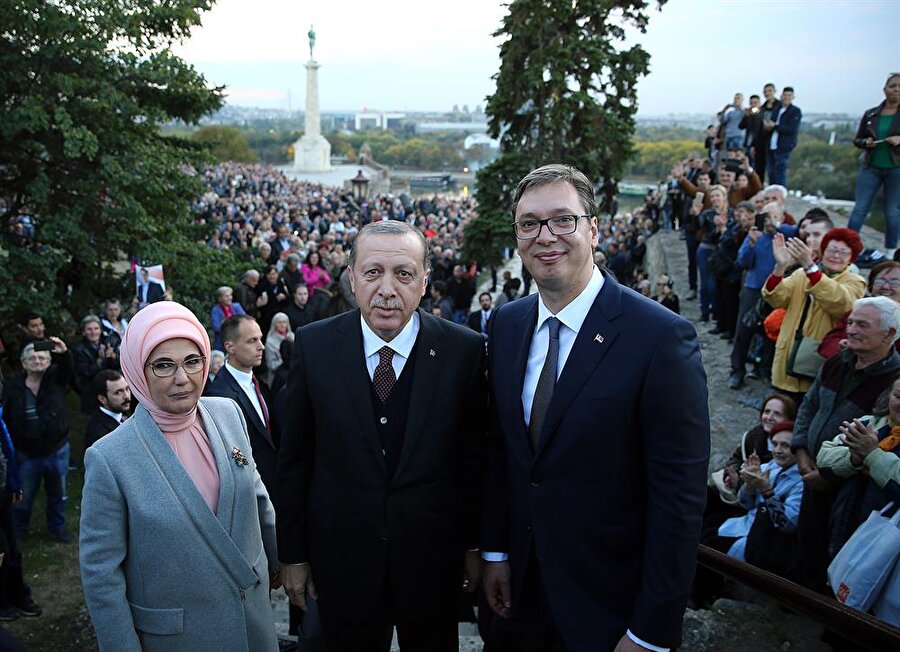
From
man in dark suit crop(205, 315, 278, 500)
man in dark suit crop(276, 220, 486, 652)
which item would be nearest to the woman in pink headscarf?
man in dark suit crop(276, 220, 486, 652)

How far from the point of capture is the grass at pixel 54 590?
4.09 m

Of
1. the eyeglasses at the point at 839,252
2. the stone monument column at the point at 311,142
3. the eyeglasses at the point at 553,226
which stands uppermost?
the stone monument column at the point at 311,142

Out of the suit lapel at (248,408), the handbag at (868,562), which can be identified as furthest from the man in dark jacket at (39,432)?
the handbag at (868,562)

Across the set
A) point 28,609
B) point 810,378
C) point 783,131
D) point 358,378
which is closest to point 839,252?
point 810,378

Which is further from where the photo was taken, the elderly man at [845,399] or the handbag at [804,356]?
the handbag at [804,356]

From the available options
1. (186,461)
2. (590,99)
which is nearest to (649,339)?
(186,461)

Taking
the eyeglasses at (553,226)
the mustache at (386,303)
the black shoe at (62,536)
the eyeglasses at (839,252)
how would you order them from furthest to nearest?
the black shoe at (62,536)
the eyeglasses at (839,252)
the mustache at (386,303)
the eyeglasses at (553,226)

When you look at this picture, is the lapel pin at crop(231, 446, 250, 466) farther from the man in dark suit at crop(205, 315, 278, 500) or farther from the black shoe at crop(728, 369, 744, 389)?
the black shoe at crop(728, 369, 744, 389)

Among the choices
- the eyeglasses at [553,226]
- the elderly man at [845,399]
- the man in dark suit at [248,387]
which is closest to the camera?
the eyeglasses at [553,226]

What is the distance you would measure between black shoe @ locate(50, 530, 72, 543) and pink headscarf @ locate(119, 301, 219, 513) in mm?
4279

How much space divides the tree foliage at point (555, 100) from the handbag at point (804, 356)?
30.6 feet

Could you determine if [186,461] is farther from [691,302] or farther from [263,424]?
[691,302]

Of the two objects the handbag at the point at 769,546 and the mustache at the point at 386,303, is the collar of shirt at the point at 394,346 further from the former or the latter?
the handbag at the point at 769,546

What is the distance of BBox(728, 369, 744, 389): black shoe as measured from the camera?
675cm
